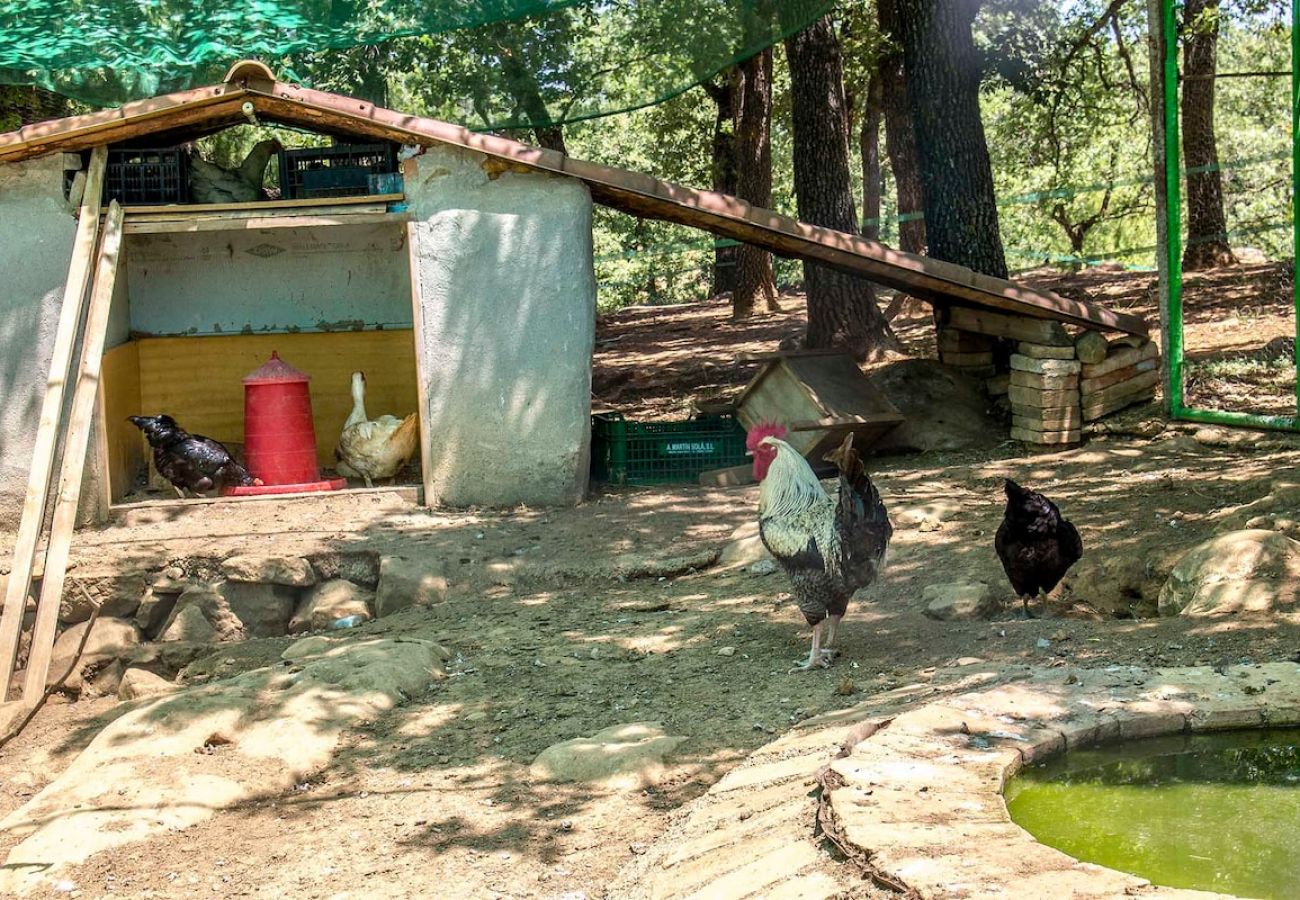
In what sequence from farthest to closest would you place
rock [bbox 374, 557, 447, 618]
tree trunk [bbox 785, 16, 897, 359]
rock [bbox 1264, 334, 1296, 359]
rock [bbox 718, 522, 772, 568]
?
1. tree trunk [bbox 785, 16, 897, 359]
2. rock [bbox 1264, 334, 1296, 359]
3. rock [bbox 374, 557, 447, 618]
4. rock [bbox 718, 522, 772, 568]

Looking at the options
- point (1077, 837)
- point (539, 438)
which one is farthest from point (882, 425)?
point (1077, 837)

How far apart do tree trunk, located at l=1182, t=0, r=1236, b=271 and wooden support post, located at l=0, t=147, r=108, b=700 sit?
10.8 m

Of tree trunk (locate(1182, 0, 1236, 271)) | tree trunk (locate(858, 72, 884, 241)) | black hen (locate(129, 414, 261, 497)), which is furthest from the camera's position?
tree trunk (locate(858, 72, 884, 241))

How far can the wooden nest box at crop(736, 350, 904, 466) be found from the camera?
9.93 m

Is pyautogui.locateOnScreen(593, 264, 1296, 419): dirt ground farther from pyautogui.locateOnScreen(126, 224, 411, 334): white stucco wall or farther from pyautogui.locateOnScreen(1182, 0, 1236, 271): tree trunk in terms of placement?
pyautogui.locateOnScreen(126, 224, 411, 334): white stucco wall

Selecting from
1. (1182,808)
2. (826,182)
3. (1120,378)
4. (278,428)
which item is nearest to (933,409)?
(1120,378)

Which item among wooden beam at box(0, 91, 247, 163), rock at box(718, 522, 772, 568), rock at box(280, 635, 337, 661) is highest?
wooden beam at box(0, 91, 247, 163)

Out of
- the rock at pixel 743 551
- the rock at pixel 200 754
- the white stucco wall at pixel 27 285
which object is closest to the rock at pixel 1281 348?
the rock at pixel 743 551

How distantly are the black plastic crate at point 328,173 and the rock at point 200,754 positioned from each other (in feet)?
14.5

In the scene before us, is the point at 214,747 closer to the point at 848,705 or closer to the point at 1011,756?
the point at 848,705

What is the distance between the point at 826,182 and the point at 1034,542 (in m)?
6.61

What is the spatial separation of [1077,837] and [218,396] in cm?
947

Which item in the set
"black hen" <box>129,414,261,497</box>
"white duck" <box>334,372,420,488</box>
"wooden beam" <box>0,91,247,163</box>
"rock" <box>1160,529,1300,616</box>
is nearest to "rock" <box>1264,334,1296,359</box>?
"rock" <box>1160,529,1300,616</box>

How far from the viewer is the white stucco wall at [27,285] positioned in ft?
31.2
